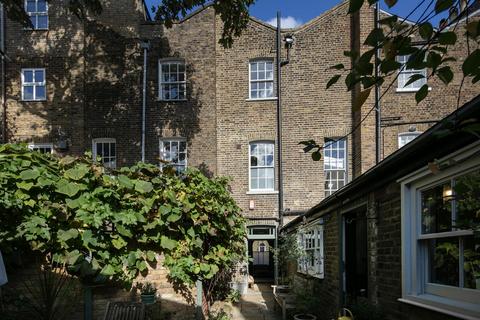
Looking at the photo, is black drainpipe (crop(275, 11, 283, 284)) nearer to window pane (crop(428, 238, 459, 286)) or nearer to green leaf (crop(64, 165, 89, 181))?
green leaf (crop(64, 165, 89, 181))

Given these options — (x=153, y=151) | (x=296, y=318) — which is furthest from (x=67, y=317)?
(x=153, y=151)

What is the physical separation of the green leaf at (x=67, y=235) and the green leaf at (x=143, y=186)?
1217 millimetres

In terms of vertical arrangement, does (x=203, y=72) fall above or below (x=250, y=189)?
above

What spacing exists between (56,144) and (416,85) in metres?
13.9

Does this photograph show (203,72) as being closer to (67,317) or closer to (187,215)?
(187,215)

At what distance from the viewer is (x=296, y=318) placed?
A: 726 centimetres

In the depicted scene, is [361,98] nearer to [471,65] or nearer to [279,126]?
[471,65]

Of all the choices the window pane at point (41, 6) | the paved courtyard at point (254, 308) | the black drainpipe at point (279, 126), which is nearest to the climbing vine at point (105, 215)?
the paved courtyard at point (254, 308)

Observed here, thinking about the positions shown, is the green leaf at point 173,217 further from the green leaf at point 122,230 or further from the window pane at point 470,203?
the window pane at point 470,203

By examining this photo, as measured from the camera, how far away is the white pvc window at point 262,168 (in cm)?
1510

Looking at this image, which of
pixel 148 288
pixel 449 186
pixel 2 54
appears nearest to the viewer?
pixel 449 186

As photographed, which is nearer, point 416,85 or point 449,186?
point 449,186

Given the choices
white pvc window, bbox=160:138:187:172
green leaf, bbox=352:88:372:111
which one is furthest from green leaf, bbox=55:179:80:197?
white pvc window, bbox=160:138:187:172

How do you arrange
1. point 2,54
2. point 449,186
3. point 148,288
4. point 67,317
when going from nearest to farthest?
point 449,186 → point 67,317 → point 148,288 → point 2,54
